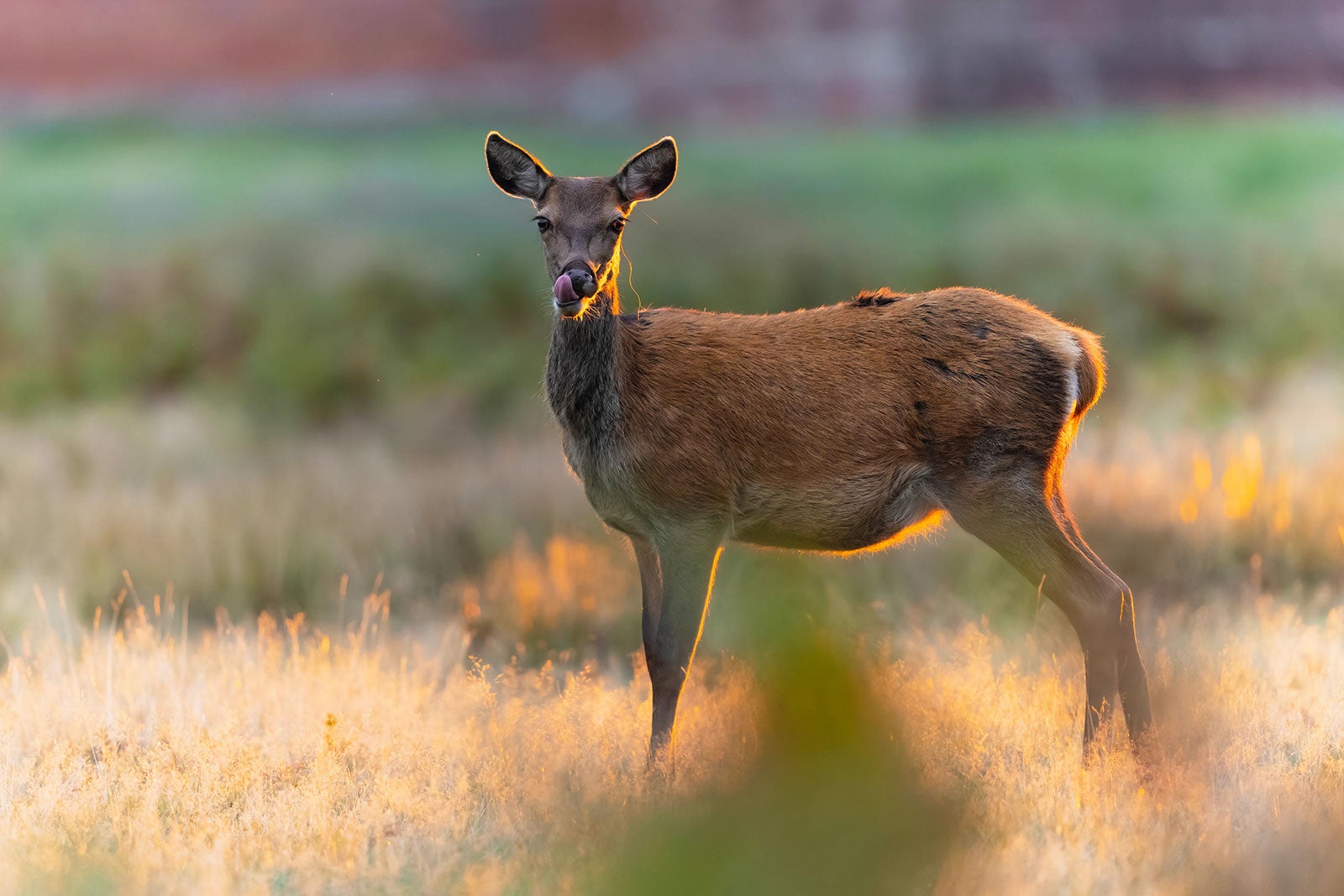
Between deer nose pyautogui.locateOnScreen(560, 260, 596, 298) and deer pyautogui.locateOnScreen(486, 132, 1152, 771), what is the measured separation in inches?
1.1

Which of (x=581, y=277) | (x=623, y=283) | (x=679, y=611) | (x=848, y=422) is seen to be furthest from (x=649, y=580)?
(x=623, y=283)

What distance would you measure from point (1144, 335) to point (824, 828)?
17950 mm

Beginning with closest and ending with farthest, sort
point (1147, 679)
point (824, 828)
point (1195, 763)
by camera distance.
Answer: point (824, 828)
point (1195, 763)
point (1147, 679)

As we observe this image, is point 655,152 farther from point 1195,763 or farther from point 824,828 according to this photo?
point 824,828

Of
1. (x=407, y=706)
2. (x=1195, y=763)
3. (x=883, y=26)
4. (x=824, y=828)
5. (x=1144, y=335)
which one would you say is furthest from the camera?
(x=883, y=26)

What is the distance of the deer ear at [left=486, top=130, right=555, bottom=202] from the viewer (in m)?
6.36

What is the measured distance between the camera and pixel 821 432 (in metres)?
6.13

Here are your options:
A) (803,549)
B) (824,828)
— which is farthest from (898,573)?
(824,828)

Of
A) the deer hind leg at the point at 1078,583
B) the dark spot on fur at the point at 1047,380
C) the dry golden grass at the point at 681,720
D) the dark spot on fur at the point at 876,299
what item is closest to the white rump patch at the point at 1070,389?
the dark spot on fur at the point at 1047,380

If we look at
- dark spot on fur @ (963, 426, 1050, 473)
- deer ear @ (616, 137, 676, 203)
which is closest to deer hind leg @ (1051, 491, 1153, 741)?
dark spot on fur @ (963, 426, 1050, 473)

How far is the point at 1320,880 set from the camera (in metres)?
4.05

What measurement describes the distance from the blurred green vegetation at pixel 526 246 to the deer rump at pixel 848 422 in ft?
36.5

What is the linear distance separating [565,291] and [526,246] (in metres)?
15.2

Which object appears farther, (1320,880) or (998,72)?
(998,72)
